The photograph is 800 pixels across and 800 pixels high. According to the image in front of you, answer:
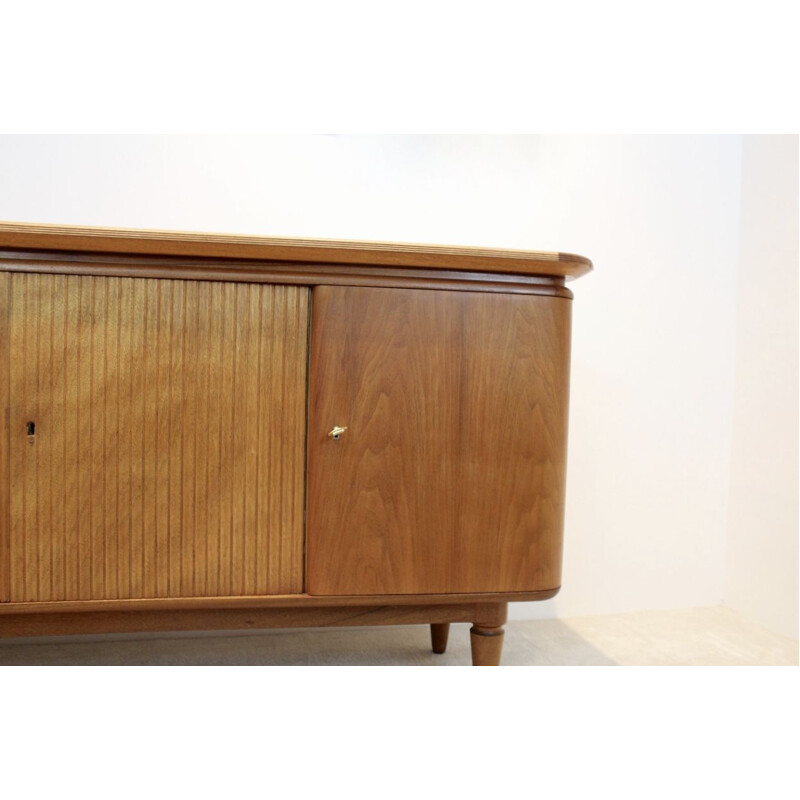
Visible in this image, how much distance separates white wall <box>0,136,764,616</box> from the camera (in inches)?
75.8

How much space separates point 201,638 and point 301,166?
1326mm

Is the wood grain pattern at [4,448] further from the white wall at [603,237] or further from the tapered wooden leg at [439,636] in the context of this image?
the tapered wooden leg at [439,636]

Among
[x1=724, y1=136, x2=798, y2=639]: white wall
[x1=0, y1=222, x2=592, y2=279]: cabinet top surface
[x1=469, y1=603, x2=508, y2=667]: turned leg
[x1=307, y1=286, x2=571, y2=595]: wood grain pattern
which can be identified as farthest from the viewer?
[x1=724, y1=136, x2=798, y2=639]: white wall

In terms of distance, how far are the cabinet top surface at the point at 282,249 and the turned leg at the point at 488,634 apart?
0.69 meters

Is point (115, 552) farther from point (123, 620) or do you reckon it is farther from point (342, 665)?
point (342, 665)

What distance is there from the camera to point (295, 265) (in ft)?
4.34

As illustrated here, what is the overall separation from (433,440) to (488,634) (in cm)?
44

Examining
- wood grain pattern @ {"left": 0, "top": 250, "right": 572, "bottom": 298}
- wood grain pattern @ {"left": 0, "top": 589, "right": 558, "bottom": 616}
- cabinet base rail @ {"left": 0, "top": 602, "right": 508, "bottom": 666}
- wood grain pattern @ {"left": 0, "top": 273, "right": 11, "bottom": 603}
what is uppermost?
wood grain pattern @ {"left": 0, "top": 250, "right": 572, "bottom": 298}

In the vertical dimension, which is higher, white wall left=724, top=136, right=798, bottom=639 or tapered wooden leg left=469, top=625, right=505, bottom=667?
white wall left=724, top=136, right=798, bottom=639

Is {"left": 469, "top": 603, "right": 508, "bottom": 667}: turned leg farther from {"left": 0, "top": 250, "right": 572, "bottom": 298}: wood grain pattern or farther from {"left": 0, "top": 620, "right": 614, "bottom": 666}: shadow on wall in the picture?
{"left": 0, "top": 250, "right": 572, "bottom": 298}: wood grain pattern

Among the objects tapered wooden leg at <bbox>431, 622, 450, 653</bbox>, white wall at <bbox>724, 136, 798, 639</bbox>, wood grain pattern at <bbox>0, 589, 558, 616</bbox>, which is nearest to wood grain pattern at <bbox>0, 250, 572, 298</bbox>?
wood grain pattern at <bbox>0, 589, 558, 616</bbox>

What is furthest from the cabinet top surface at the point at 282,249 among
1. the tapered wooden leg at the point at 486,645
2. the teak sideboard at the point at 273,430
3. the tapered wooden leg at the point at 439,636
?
the tapered wooden leg at the point at 439,636

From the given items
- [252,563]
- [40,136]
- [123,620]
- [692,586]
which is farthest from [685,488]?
[40,136]

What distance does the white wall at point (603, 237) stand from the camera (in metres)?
1.93
